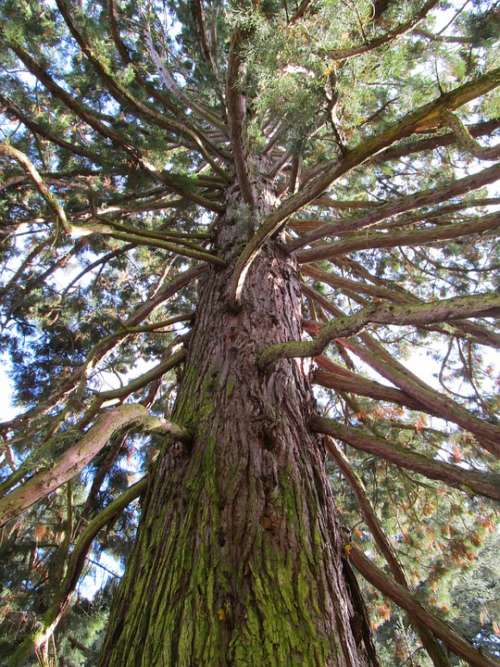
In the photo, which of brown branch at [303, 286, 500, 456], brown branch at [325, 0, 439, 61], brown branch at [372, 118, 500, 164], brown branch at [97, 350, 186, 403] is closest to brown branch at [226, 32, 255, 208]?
brown branch at [325, 0, 439, 61]

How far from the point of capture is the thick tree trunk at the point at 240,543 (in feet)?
4.37

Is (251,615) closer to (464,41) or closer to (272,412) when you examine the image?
(272,412)

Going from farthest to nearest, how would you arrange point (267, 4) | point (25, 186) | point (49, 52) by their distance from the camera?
point (25, 186) < point (49, 52) < point (267, 4)

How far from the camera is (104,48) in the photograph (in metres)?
3.54

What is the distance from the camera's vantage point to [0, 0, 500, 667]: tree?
4.86 feet

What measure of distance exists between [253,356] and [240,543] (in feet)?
3.19

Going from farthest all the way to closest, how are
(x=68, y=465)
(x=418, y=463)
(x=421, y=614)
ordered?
(x=421, y=614) < (x=418, y=463) < (x=68, y=465)

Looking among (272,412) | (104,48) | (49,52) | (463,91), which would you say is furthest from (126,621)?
(49,52)

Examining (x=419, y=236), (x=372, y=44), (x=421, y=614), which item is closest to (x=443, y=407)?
(x=421, y=614)

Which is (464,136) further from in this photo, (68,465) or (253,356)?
(68,465)

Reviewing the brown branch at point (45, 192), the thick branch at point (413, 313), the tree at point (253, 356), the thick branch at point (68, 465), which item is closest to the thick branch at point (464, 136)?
the tree at point (253, 356)

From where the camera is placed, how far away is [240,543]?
158cm

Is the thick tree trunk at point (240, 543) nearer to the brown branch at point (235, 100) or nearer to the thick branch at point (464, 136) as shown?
the brown branch at point (235, 100)

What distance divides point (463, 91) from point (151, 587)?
6.68 feet
